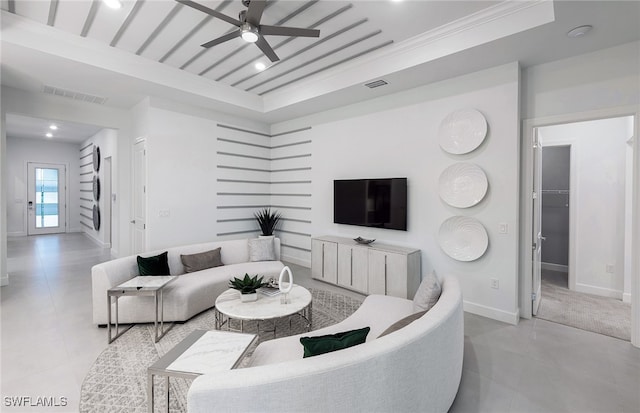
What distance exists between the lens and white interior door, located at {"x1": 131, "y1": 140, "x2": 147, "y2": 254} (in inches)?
187

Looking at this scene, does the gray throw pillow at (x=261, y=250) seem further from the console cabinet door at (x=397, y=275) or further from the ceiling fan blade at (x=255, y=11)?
the ceiling fan blade at (x=255, y=11)

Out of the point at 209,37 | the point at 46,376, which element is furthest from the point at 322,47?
the point at 46,376

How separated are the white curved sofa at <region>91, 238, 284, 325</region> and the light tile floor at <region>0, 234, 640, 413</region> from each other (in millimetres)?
308

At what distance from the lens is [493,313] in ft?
11.2

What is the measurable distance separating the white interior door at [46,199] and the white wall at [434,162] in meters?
9.44

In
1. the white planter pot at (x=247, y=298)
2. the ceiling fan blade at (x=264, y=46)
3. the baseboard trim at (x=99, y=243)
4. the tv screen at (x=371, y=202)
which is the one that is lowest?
the baseboard trim at (x=99, y=243)

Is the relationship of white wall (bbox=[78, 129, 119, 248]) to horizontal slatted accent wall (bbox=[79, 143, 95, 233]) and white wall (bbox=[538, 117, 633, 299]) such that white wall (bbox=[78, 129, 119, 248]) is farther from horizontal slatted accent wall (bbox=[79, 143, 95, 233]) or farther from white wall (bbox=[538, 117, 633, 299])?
white wall (bbox=[538, 117, 633, 299])

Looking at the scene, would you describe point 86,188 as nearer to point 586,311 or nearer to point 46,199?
point 46,199

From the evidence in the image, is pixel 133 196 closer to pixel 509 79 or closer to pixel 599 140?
pixel 509 79

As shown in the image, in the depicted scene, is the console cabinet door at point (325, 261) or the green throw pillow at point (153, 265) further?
the console cabinet door at point (325, 261)

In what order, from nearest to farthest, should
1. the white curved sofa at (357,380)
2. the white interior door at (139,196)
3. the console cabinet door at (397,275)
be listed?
the white curved sofa at (357,380) → the console cabinet door at (397,275) → the white interior door at (139,196)

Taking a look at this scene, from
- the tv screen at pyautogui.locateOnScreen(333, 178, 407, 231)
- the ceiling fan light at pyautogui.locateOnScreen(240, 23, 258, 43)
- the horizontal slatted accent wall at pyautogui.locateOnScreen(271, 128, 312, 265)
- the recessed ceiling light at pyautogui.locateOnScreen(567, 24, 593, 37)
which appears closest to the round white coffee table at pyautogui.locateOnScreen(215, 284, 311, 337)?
the tv screen at pyautogui.locateOnScreen(333, 178, 407, 231)

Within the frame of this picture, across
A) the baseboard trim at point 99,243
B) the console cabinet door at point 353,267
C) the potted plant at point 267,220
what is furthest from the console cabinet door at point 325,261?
the baseboard trim at point 99,243

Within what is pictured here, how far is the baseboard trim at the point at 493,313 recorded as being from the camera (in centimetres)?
329
